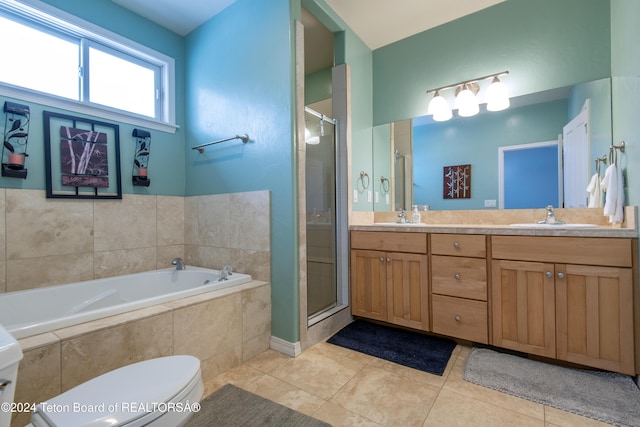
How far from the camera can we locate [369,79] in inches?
113

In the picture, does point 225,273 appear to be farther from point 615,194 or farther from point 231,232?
point 615,194

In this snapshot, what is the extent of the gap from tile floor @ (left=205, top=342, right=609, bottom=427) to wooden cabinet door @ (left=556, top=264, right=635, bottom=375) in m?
0.42

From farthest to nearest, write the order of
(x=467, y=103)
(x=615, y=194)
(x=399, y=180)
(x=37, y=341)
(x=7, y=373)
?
(x=399, y=180), (x=467, y=103), (x=615, y=194), (x=37, y=341), (x=7, y=373)

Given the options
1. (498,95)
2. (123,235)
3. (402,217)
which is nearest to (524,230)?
(402,217)

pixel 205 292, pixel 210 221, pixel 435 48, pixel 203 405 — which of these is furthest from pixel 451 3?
pixel 203 405

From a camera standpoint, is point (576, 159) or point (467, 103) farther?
point (467, 103)

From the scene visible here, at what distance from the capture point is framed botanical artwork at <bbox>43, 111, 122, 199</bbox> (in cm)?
199

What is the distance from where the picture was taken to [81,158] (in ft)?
6.93

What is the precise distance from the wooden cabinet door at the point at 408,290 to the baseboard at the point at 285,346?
2.55 ft

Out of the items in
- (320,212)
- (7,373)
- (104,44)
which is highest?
(104,44)

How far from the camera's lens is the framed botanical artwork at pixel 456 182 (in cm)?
239

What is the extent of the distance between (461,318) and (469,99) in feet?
5.62

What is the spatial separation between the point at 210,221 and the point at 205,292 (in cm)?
83

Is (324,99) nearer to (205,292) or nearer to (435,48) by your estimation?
(435,48)
